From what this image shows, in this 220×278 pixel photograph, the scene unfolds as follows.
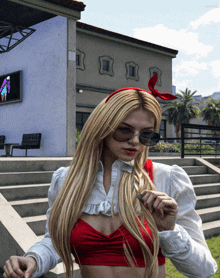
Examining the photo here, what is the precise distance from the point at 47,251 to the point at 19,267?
0.53ft

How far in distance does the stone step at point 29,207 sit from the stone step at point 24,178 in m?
0.68

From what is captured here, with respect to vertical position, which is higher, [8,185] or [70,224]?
[70,224]

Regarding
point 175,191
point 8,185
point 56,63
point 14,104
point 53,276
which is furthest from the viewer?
point 14,104

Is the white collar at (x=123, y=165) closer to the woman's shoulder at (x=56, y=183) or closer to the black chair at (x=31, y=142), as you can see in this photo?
the woman's shoulder at (x=56, y=183)

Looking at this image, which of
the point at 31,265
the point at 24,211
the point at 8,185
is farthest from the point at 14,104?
the point at 31,265

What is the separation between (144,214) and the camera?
1385 mm

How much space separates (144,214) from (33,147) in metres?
10.5

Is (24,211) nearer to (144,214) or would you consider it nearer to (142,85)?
(144,214)

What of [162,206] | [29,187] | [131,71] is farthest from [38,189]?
[131,71]

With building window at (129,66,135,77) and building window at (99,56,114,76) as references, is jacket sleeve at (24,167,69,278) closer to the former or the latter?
building window at (99,56,114,76)

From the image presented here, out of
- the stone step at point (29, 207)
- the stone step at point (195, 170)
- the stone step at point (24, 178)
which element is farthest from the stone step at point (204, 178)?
the stone step at point (29, 207)

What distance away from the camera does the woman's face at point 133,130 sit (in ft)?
4.86

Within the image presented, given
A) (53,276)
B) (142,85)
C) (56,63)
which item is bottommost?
(53,276)

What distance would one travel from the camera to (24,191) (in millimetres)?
5590
